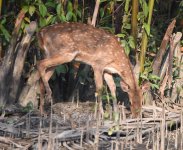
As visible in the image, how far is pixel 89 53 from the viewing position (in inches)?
356

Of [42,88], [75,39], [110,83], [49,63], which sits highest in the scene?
[75,39]

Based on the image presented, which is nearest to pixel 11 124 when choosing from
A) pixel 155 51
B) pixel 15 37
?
pixel 15 37

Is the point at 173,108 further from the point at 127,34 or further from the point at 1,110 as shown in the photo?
the point at 1,110

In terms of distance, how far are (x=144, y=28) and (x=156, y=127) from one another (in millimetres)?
1709

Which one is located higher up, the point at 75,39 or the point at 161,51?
the point at 75,39

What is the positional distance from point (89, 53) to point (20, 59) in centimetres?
101

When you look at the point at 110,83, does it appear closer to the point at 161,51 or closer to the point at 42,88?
the point at 161,51

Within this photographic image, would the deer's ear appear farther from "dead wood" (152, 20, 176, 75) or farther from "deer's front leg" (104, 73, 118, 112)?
"dead wood" (152, 20, 176, 75)

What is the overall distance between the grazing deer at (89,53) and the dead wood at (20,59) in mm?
216

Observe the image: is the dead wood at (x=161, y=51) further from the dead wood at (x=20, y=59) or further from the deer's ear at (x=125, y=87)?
the dead wood at (x=20, y=59)

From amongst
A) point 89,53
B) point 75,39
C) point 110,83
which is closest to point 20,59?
point 75,39

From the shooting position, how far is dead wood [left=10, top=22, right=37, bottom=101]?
8469 mm

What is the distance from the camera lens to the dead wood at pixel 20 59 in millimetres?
8469

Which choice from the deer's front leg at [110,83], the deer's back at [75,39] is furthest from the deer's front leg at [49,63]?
the deer's front leg at [110,83]
